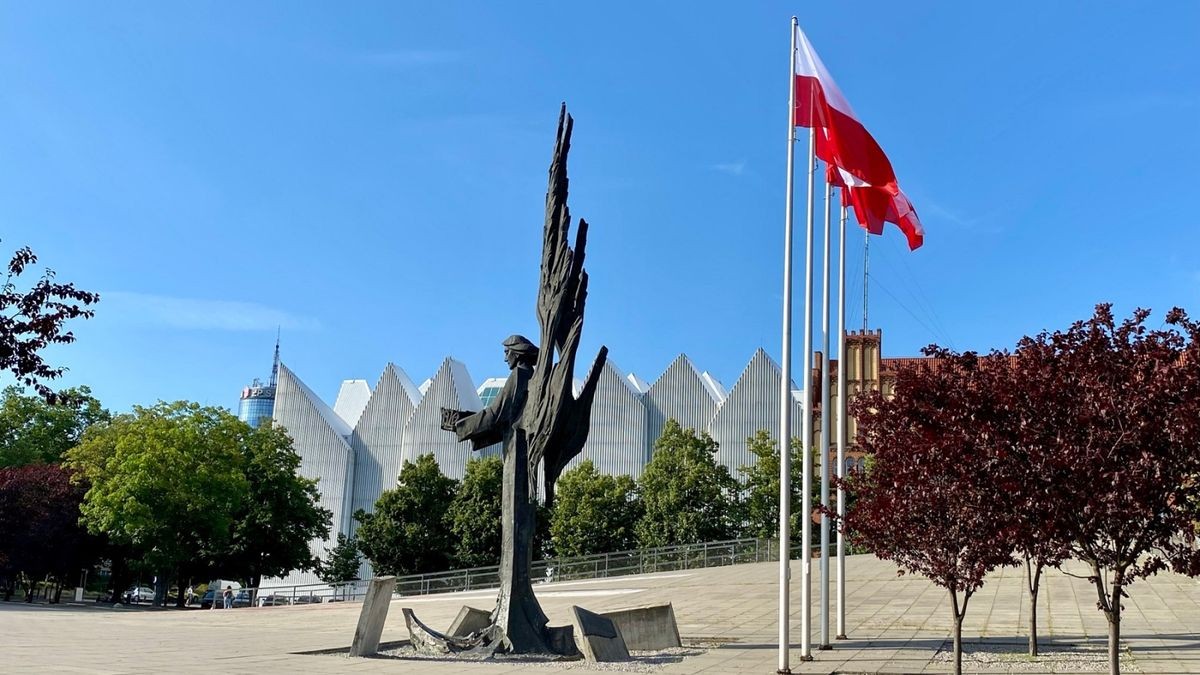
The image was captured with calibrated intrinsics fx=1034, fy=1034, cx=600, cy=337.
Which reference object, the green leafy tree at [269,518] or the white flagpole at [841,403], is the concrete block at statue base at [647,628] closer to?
the white flagpole at [841,403]

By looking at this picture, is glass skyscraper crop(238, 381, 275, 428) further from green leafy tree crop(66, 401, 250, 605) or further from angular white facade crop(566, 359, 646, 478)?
green leafy tree crop(66, 401, 250, 605)

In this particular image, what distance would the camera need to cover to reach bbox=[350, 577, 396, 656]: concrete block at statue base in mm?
14352

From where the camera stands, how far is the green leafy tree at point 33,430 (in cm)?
5245

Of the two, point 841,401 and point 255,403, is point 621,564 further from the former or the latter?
point 255,403

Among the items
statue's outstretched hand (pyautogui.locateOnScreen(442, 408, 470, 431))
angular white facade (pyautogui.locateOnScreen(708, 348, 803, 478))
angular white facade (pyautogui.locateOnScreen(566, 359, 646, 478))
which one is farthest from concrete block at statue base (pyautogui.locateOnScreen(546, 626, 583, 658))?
angular white facade (pyautogui.locateOnScreen(566, 359, 646, 478))

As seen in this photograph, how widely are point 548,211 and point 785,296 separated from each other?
4299 mm

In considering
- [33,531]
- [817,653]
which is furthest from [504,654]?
[33,531]

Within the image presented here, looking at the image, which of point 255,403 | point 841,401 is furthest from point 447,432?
point 255,403

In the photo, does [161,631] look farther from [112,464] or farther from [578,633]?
[112,464]

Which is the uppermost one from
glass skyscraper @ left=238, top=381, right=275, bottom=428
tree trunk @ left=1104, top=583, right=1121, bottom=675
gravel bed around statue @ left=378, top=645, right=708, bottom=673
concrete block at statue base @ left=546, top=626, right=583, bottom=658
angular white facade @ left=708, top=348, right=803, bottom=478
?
glass skyscraper @ left=238, top=381, right=275, bottom=428

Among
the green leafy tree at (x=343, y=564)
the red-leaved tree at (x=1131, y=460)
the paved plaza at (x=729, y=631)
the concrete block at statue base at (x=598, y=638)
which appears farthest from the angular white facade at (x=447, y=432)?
the red-leaved tree at (x=1131, y=460)

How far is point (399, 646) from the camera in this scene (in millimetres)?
15922

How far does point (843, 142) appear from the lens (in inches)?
579

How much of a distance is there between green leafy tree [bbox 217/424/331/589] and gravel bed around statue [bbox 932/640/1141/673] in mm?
32789
